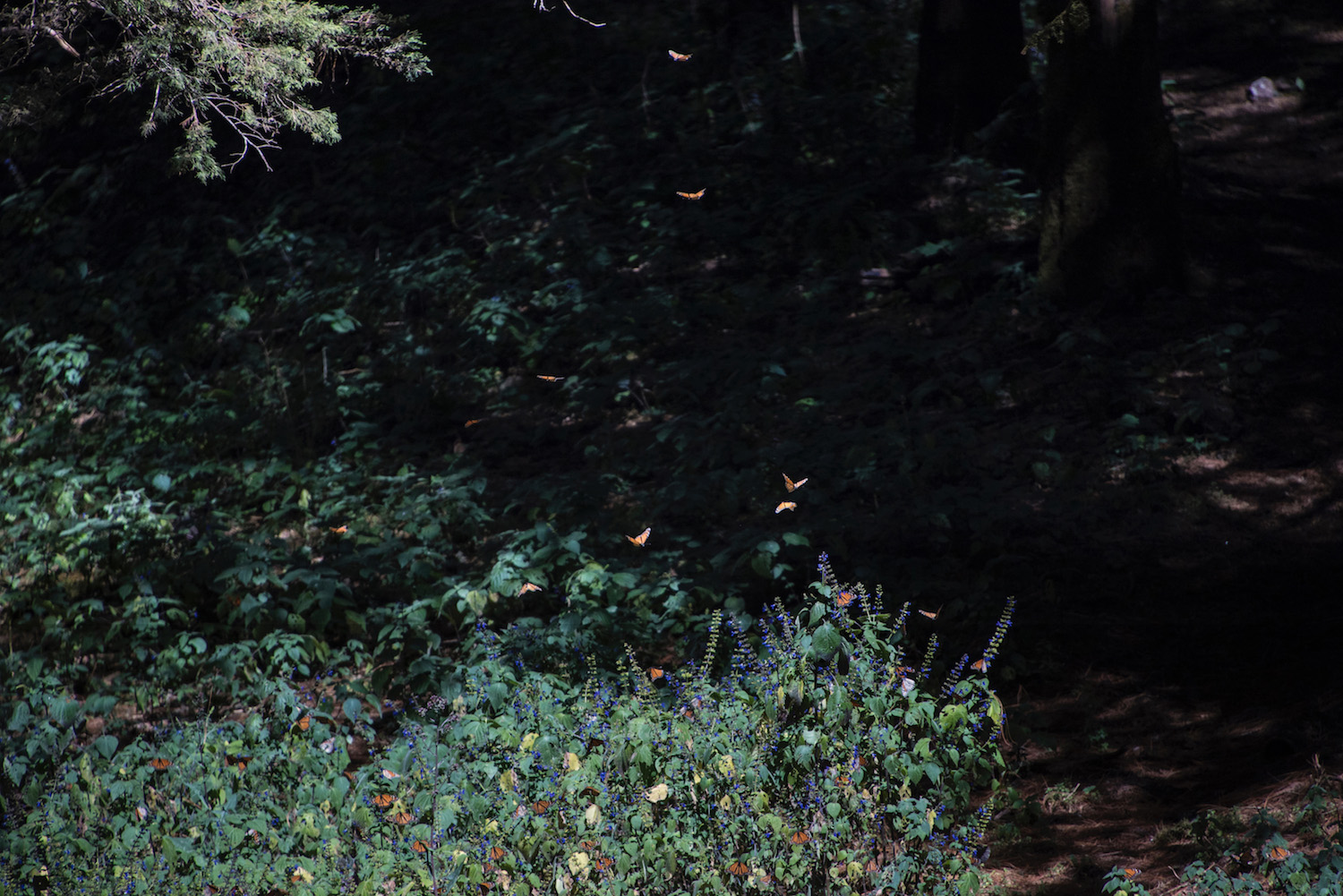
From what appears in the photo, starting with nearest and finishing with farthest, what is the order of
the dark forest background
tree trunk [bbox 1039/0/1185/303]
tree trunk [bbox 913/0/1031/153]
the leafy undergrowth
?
the leafy undergrowth → the dark forest background → tree trunk [bbox 1039/0/1185/303] → tree trunk [bbox 913/0/1031/153]

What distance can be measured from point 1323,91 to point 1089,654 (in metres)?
7.99

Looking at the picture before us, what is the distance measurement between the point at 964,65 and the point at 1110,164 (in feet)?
8.52

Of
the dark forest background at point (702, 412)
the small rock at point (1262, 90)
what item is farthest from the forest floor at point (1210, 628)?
the small rock at point (1262, 90)

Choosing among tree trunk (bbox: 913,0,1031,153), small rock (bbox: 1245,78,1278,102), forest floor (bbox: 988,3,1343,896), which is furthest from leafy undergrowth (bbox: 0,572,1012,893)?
small rock (bbox: 1245,78,1278,102)

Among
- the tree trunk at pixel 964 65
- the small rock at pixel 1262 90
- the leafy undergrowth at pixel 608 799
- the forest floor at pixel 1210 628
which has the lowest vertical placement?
the forest floor at pixel 1210 628

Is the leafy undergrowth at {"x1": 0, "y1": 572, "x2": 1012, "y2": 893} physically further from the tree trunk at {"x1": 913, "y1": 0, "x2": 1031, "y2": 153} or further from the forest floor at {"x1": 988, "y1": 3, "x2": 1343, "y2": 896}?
the tree trunk at {"x1": 913, "y1": 0, "x2": 1031, "y2": 153}

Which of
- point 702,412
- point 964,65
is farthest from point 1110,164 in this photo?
point 702,412

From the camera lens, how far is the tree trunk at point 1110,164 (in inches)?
264

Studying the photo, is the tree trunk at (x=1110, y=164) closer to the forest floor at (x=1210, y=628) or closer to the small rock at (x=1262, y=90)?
the forest floor at (x=1210, y=628)

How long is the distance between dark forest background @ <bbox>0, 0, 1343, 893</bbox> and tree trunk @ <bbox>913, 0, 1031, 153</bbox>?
0.04m

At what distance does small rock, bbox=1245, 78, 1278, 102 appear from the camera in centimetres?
989

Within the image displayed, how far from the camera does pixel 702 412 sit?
7254 millimetres

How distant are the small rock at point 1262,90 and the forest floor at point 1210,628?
248 cm

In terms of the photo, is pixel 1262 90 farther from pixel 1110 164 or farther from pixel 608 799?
pixel 608 799
